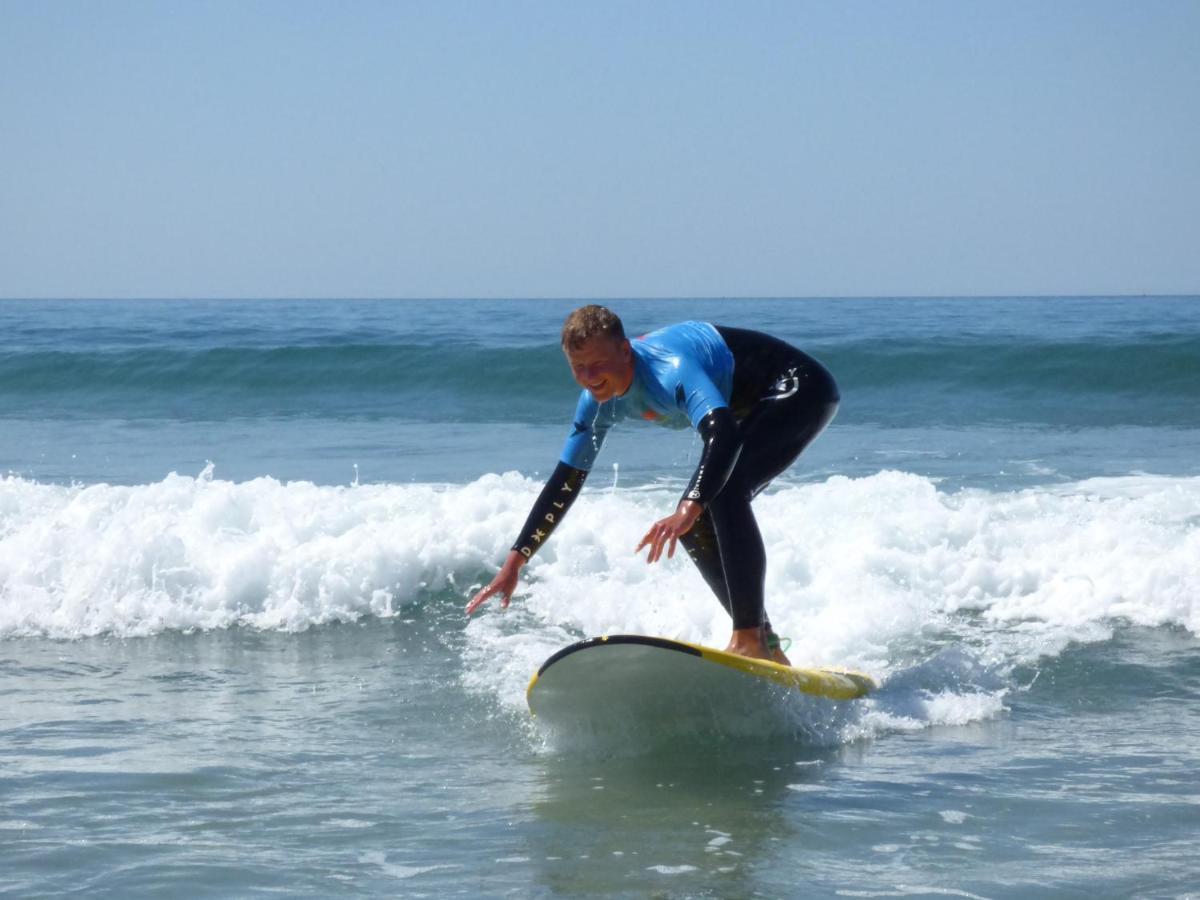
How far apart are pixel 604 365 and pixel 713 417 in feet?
1.37

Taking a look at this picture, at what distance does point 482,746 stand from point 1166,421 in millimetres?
13591

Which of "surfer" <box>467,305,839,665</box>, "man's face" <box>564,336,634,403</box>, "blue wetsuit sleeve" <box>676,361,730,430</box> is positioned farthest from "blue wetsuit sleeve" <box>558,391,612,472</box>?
"blue wetsuit sleeve" <box>676,361,730,430</box>

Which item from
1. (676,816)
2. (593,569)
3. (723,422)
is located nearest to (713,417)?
(723,422)

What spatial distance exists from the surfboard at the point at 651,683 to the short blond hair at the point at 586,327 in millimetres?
998

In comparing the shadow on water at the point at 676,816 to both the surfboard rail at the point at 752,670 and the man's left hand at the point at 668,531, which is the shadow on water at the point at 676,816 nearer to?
the surfboard rail at the point at 752,670

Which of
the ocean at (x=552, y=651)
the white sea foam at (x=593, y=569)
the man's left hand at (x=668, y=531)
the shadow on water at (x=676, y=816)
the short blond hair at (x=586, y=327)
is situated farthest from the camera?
the white sea foam at (x=593, y=569)

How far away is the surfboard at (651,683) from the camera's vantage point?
466cm

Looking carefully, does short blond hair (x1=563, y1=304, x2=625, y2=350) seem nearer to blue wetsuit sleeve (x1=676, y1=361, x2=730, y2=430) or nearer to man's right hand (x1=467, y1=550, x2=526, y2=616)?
blue wetsuit sleeve (x1=676, y1=361, x2=730, y2=430)

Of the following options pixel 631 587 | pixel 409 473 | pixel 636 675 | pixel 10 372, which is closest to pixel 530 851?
pixel 636 675

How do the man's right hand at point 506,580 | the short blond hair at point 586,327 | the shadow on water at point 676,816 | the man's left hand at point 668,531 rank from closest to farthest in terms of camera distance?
1. the shadow on water at point 676,816
2. the man's left hand at point 668,531
3. the short blond hair at point 586,327
4. the man's right hand at point 506,580

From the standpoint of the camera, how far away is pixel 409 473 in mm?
12695

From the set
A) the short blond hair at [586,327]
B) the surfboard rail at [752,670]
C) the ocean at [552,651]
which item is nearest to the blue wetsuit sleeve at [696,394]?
the short blond hair at [586,327]

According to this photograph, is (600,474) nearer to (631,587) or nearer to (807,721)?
(631,587)

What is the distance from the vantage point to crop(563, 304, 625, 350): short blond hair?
4.62 metres
